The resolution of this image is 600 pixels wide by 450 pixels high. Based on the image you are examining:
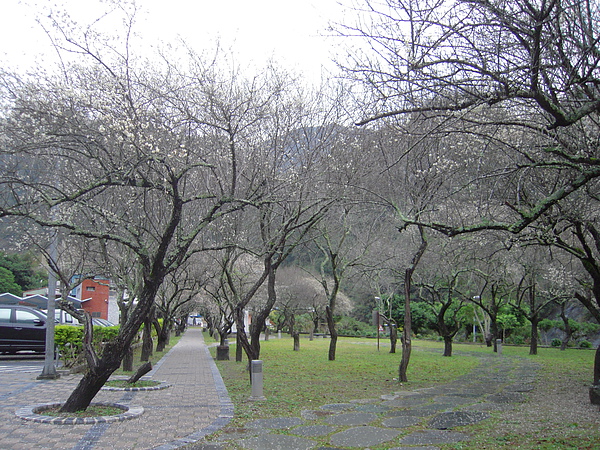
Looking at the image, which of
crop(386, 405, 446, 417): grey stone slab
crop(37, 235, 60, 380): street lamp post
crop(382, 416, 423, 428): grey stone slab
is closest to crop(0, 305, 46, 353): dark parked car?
crop(37, 235, 60, 380): street lamp post

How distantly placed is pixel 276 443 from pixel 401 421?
7.49ft

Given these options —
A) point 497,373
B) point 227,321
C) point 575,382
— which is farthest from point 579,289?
point 227,321

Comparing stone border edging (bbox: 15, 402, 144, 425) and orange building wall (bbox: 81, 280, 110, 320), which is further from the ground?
orange building wall (bbox: 81, 280, 110, 320)

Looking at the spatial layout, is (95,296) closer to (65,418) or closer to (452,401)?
(65,418)

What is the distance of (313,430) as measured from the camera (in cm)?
691

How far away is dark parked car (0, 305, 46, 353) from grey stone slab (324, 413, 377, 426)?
A: 13729mm

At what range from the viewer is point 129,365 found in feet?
47.6

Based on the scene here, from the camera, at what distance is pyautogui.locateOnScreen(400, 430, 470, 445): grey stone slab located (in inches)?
241

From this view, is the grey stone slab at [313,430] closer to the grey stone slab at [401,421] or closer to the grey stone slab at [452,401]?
the grey stone slab at [401,421]

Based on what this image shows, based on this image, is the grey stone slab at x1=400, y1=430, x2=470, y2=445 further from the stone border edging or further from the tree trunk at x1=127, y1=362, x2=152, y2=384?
the tree trunk at x1=127, y1=362, x2=152, y2=384

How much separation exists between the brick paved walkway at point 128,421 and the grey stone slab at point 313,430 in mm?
1196

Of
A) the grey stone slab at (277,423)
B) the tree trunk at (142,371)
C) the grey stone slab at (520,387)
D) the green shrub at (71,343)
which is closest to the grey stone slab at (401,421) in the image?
the grey stone slab at (277,423)

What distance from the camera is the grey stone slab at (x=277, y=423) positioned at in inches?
281

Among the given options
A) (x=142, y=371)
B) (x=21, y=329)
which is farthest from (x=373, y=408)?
(x=21, y=329)
